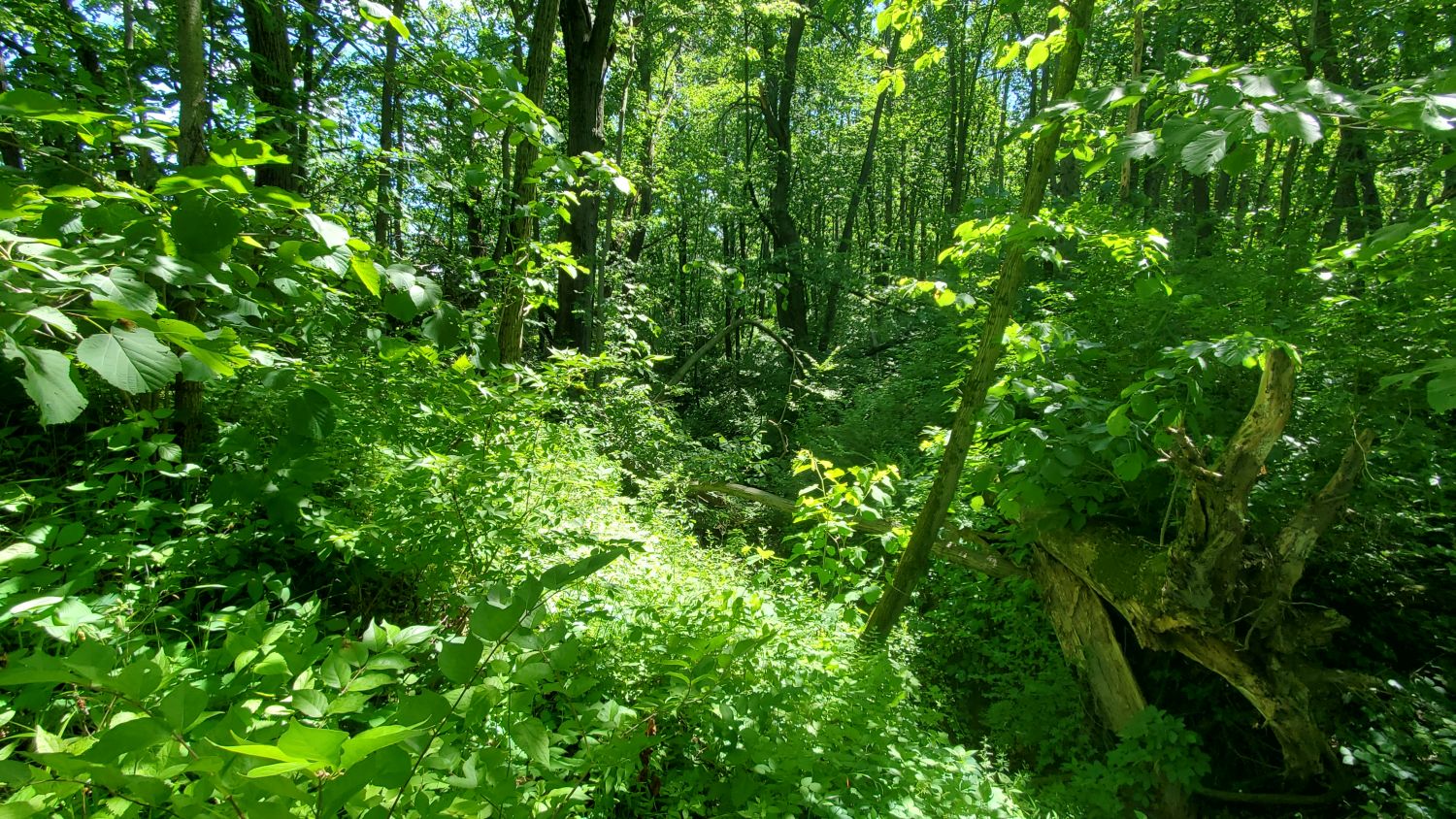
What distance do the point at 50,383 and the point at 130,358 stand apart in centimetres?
10

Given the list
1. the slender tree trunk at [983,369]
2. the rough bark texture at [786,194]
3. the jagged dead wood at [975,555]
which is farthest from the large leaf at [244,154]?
the rough bark texture at [786,194]

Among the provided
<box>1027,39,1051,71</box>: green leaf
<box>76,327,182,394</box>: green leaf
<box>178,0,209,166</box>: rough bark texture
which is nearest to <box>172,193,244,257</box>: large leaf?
<box>76,327,182,394</box>: green leaf

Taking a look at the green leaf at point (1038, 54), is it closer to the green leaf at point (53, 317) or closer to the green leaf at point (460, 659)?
the green leaf at point (460, 659)

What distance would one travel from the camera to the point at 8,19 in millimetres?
3639

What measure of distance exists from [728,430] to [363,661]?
12.2m

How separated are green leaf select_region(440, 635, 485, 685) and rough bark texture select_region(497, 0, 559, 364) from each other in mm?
2768

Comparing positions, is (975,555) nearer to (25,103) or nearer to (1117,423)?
(1117,423)

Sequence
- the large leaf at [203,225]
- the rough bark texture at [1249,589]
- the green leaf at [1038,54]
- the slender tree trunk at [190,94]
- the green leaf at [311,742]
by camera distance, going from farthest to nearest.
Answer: the rough bark texture at [1249,589], the green leaf at [1038,54], the slender tree trunk at [190,94], the large leaf at [203,225], the green leaf at [311,742]

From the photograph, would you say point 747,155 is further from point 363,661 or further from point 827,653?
point 363,661

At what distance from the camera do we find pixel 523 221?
11.2 feet

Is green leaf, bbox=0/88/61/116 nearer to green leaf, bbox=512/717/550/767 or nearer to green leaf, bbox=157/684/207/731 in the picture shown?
green leaf, bbox=157/684/207/731

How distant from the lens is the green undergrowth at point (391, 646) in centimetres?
89

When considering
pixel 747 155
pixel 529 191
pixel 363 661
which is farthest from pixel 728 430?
pixel 363 661

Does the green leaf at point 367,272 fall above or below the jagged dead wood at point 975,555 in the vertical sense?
above
